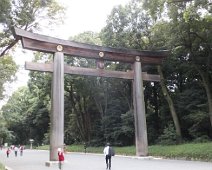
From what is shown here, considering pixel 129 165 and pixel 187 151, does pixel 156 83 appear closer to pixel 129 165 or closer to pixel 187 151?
pixel 187 151

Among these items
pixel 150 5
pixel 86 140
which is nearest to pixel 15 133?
pixel 86 140

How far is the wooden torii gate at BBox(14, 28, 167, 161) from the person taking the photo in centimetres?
1914

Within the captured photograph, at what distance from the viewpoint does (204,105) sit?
24625mm

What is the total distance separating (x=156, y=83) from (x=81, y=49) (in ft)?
38.5

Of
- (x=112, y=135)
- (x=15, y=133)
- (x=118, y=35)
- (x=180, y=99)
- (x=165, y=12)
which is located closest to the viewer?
(x=165, y=12)

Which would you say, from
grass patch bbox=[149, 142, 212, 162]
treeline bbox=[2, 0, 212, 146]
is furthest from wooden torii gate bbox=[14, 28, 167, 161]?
treeline bbox=[2, 0, 212, 146]

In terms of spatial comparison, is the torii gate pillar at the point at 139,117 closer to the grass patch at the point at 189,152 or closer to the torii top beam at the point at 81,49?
the torii top beam at the point at 81,49

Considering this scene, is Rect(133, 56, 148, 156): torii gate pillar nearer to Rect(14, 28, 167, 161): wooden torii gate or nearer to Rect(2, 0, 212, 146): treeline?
Rect(14, 28, 167, 161): wooden torii gate

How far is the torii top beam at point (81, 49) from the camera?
19328 millimetres

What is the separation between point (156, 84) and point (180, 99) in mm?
4285

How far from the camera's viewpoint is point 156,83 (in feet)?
103

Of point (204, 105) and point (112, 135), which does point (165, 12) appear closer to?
point (204, 105)

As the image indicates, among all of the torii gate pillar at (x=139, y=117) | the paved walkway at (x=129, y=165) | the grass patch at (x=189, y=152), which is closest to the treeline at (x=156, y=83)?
the grass patch at (x=189, y=152)

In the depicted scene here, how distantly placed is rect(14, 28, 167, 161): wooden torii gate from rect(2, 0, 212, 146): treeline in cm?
297
